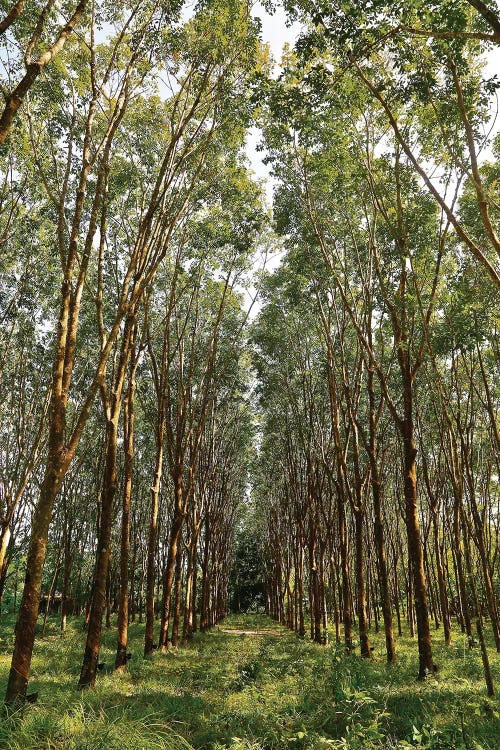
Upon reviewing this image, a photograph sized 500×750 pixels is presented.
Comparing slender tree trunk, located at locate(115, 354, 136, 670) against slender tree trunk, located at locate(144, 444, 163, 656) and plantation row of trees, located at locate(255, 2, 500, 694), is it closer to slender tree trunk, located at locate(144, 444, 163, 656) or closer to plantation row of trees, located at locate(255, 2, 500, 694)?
slender tree trunk, located at locate(144, 444, 163, 656)

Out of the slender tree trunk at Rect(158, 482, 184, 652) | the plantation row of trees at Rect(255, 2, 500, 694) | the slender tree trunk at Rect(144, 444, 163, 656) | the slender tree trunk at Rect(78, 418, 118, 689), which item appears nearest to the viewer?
the plantation row of trees at Rect(255, 2, 500, 694)

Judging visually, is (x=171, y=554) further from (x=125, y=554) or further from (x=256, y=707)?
(x=256, y=707)

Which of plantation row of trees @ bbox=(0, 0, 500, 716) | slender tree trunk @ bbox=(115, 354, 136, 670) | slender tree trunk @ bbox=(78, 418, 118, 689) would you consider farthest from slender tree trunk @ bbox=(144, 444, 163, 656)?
slender tree trunk @ bbox=(78, 418, 118, 689)

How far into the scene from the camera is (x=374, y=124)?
10.3m

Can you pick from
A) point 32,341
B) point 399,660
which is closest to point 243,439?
point 32,341

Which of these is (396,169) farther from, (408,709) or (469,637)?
(469,637)

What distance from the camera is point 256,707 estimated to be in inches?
287

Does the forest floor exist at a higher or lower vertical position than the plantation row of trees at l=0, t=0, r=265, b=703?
lower

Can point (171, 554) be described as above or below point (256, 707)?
above

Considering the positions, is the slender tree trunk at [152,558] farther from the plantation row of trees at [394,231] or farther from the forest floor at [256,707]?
the plantation row of trees at [394,231]

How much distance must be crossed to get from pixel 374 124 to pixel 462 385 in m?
9.34

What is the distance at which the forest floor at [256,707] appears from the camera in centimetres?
500

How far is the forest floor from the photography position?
16.4 ft

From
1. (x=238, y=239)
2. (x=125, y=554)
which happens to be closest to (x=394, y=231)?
(x=238, y=239)
